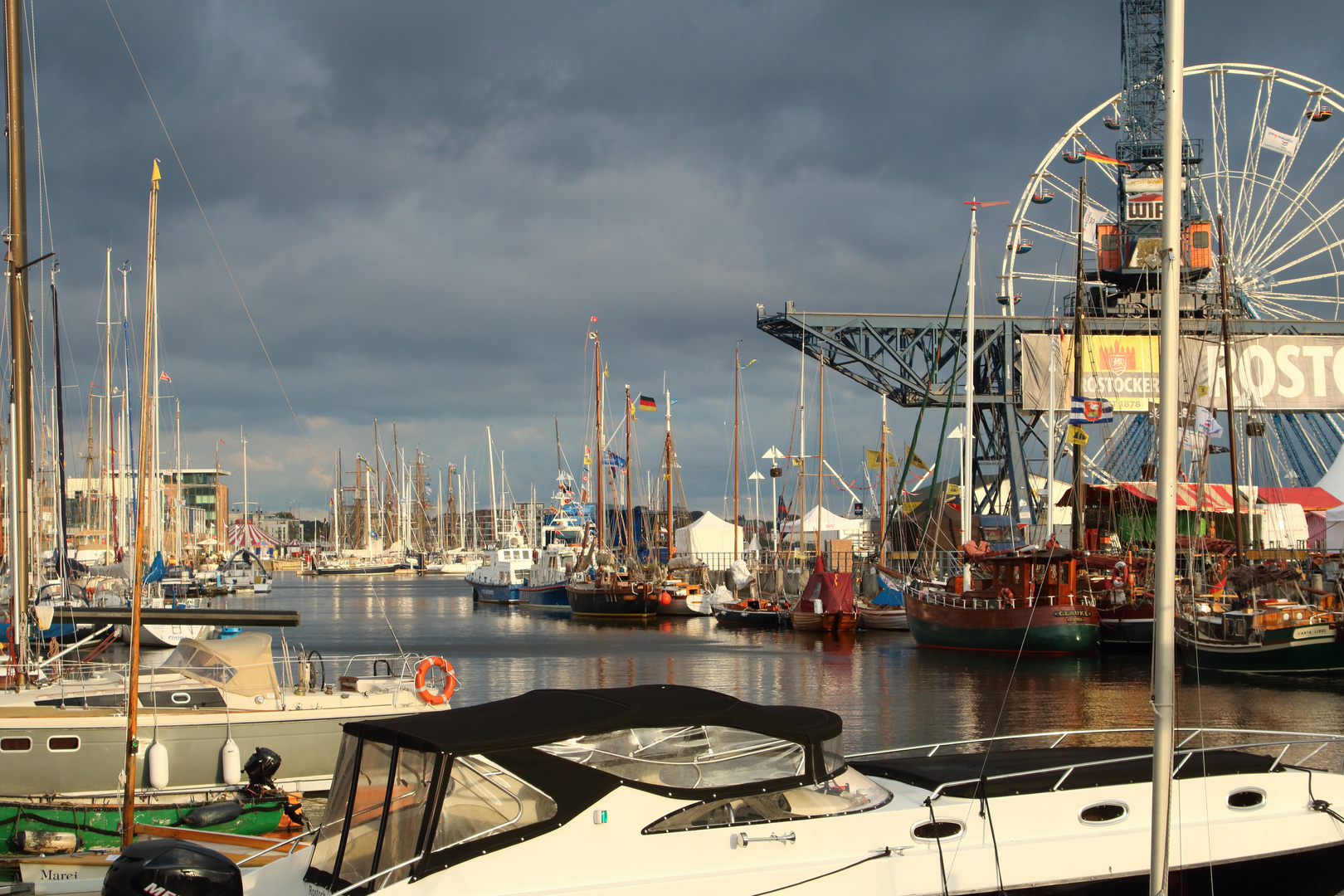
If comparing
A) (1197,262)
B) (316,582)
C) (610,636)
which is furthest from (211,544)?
(1197,262)

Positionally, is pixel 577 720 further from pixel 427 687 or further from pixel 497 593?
pixel 497 593

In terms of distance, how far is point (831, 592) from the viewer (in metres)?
50.6

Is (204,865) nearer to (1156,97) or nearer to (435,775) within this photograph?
(435,775)

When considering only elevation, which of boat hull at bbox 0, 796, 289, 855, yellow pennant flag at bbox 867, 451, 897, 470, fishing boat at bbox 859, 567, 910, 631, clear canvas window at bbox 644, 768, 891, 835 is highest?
yellow pennant flag at bbox 867, 451, 897, 470

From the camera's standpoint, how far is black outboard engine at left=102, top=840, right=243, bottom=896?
748 centimetres

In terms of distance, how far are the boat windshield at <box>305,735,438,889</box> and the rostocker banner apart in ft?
152

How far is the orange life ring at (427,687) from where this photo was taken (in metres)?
15.8

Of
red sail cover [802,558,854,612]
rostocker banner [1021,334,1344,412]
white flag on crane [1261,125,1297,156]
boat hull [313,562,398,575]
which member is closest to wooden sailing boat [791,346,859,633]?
red sail cover [802,558,854,612]

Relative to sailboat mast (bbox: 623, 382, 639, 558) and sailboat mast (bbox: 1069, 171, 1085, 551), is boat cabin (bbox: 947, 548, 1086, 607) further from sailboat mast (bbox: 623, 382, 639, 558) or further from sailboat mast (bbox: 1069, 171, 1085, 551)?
sailboat mast (bbox: 623, 382, 639, 558)

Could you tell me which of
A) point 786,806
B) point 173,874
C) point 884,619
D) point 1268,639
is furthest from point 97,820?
point 884,619

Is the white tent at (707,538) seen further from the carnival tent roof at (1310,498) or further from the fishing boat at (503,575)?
the carnival tent roof at (1310,498)

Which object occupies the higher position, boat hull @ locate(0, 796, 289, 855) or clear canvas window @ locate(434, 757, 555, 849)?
clear canvas window @ locate(434, 757, 555, 849)

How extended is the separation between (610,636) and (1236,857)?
45.3 metres

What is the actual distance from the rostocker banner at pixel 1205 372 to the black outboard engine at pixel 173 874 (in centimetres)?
4704
